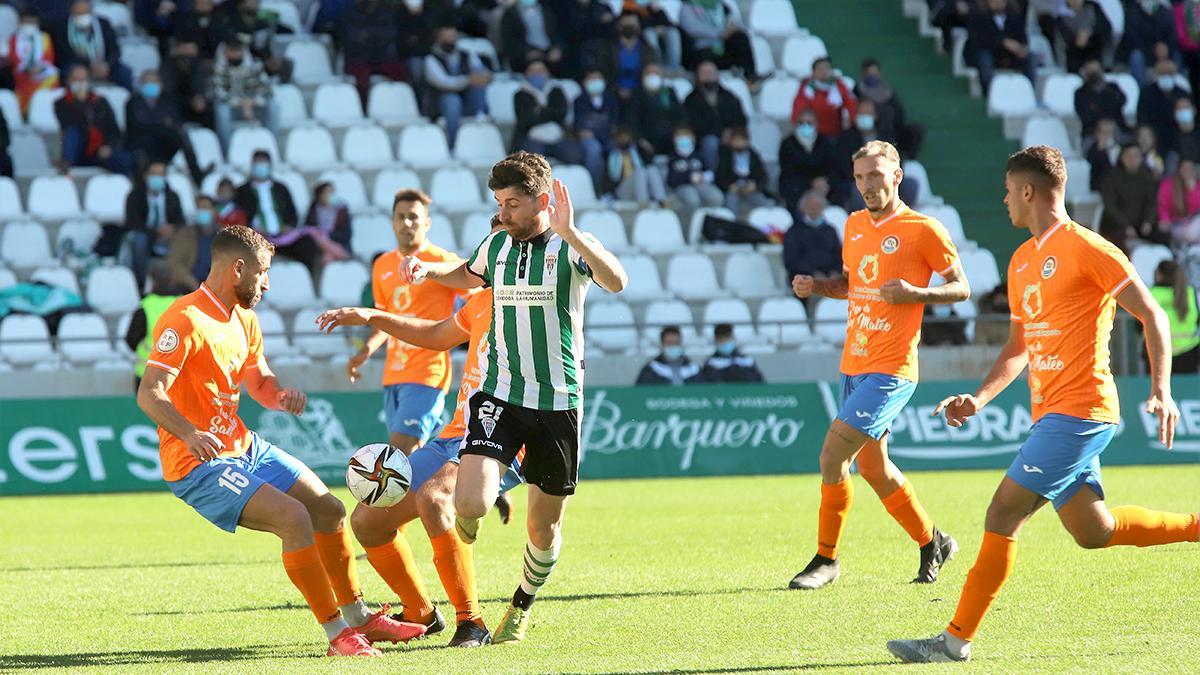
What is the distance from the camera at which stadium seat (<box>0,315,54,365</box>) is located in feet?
54.9

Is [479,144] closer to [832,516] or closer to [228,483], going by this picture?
[832,516]

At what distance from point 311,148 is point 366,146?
0.70 meters

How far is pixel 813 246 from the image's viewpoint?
18.4 metres

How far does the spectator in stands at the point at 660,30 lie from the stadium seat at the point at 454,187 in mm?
3675

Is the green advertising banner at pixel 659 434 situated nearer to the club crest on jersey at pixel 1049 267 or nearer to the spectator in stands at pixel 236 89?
the spectator in stands at pixel 236 89

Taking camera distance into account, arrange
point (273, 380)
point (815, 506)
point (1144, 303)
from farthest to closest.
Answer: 1. point (815, 506)
2. point (273, 380)
3. point (1144, 303)

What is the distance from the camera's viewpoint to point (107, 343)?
17141 millimetres

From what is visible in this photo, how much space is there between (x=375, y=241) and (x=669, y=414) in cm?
463

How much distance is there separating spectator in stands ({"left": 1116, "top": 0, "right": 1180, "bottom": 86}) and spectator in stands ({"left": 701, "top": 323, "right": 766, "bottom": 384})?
972 centimetres

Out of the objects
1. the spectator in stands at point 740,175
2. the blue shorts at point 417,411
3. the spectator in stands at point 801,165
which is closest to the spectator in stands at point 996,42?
the spectator in stands at point 801,165

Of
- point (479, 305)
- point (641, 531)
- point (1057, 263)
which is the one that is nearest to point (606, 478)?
point (641, 531)

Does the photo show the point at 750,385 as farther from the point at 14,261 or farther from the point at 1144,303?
the point at 1144,303

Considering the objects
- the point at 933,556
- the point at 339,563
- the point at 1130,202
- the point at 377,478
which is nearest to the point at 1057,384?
the point at 933,556

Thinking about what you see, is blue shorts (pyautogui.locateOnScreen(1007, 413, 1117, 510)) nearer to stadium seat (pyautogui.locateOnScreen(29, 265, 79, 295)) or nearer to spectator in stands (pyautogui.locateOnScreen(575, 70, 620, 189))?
stadium seat (pyautogui.locateOnScreen(29, 265, 79, 295))
